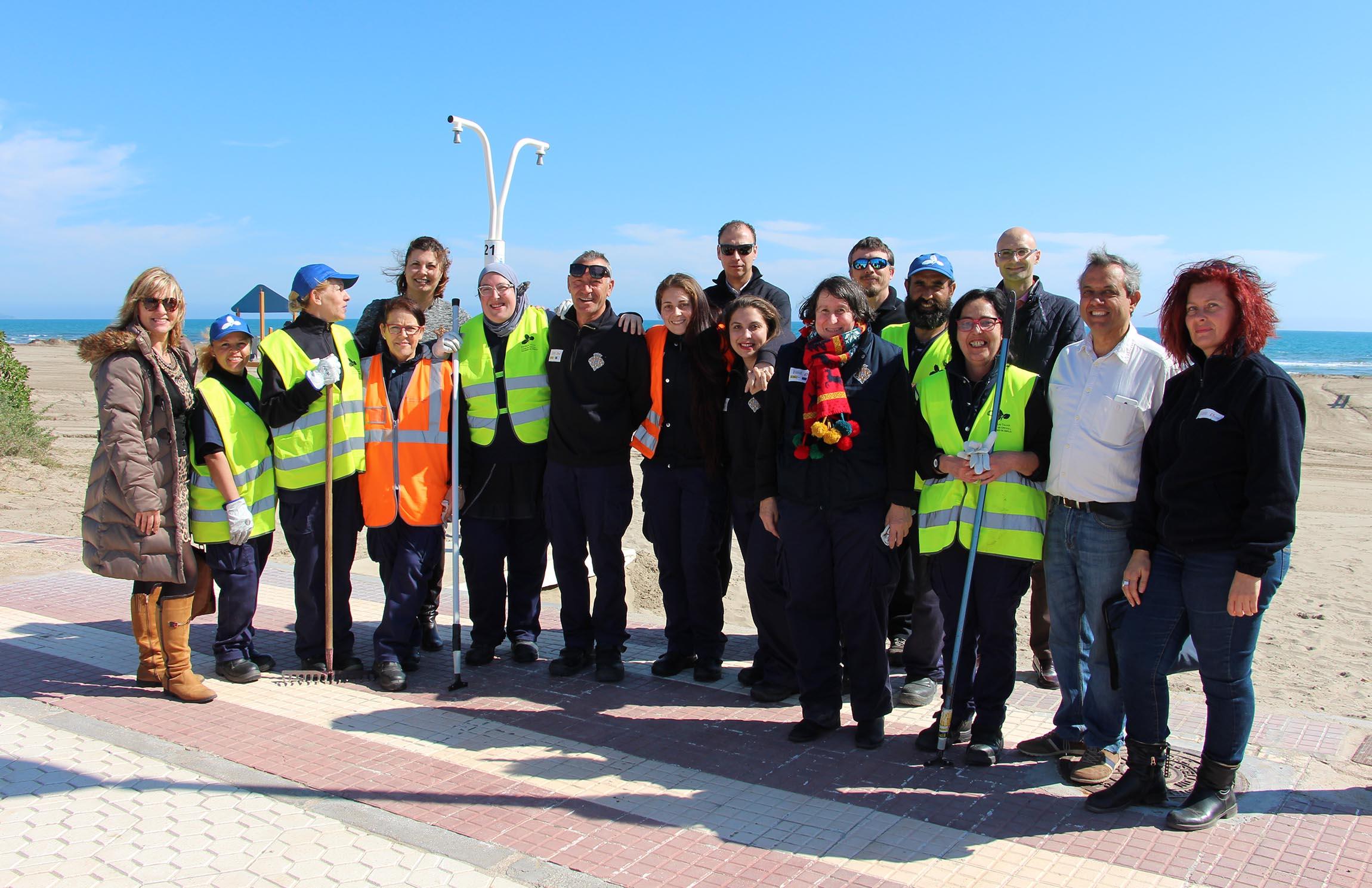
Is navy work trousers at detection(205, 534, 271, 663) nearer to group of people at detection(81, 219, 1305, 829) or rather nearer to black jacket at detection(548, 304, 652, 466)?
group of people at detection(81, 219, 1305, 829)

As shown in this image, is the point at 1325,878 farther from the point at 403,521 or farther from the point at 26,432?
the point at 26,432

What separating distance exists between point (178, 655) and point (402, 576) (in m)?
1.21

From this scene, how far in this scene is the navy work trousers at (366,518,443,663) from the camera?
18.5 ft

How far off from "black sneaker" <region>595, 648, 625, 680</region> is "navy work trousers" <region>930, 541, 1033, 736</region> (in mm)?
1936

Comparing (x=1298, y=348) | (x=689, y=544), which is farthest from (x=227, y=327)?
(x=1298, y=348)

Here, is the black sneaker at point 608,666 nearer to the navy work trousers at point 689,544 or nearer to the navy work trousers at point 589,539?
the navy work trousers at point 589,539

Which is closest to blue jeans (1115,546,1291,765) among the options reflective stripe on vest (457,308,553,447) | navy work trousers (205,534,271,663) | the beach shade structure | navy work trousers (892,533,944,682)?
navy work trousers (892,533,944,682)

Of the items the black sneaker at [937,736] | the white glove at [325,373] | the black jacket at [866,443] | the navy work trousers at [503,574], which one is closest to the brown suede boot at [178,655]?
the white glove at [325,373]

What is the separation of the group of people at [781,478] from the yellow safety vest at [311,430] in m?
0.02

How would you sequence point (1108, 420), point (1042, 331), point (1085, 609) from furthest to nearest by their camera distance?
point (1042, 331)
point (1085, 609)
point (1108, 420)

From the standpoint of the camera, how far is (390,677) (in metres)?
5.56

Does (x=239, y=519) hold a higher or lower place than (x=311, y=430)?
lower

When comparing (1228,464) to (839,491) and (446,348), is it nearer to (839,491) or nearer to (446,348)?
(839,491)

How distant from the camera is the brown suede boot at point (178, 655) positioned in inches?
208
